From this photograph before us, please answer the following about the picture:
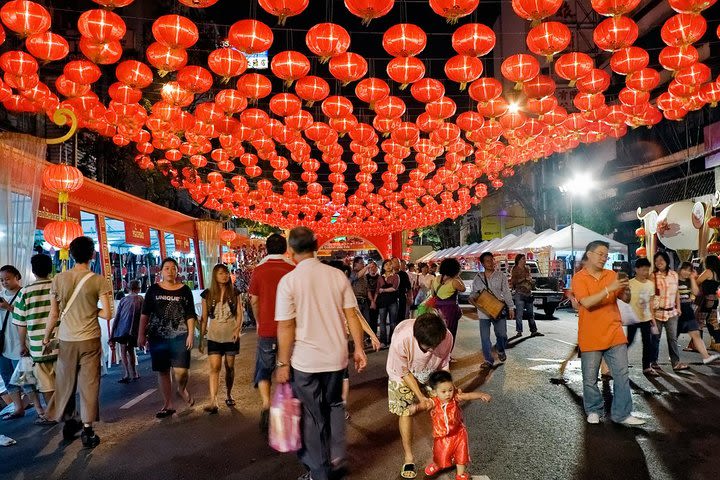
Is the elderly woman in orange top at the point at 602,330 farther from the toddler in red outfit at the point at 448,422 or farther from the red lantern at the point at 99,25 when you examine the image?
the red lantern at the point at 99,25

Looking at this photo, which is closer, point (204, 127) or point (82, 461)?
point (82, 461)

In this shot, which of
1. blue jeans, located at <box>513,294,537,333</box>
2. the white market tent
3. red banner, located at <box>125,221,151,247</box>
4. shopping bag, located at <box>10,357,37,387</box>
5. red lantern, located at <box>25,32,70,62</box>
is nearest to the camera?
shopping bag, located at <box>10,357,37,387</box>

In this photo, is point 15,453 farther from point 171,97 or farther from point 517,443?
point 171,97

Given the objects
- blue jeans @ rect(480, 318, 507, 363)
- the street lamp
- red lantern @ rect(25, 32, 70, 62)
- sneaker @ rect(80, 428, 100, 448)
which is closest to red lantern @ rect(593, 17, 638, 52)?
blue jeans @ rect(480, 318, 507, 363)

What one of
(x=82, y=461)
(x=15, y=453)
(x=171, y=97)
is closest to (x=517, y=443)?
(x=82, y=461)

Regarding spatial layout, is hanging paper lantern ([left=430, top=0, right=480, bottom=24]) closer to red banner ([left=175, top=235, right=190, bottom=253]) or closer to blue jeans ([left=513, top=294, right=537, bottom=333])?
blue jeans ([left=513, top=294, right=537, bottom=333])

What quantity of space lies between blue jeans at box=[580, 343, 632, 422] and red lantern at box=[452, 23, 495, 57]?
14.8 feet

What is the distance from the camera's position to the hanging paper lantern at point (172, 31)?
742 cm

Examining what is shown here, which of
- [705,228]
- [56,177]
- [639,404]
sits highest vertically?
[56,177]

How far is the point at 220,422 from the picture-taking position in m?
6.28

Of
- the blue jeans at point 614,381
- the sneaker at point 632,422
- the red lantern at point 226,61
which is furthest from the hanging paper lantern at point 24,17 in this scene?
the sneaker at point 632,422

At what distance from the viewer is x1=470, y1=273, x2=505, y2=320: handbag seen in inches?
364

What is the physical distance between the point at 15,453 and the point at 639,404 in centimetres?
670

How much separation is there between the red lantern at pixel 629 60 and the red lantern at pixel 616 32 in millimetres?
659
